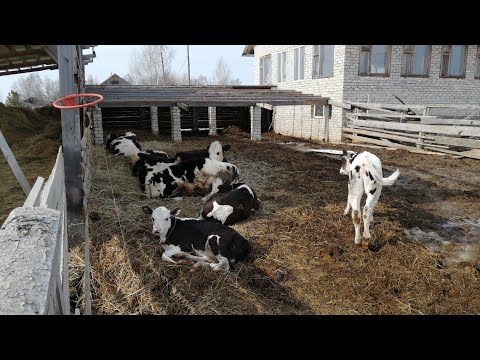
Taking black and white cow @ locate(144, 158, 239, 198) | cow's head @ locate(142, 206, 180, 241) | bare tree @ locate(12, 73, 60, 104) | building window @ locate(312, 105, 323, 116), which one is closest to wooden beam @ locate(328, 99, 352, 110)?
building window @ locate(312, 105, 323, 116)

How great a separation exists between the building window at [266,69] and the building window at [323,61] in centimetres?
605

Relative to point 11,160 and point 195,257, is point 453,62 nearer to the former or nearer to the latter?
point 195,257

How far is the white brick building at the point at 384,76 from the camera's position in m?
16.4

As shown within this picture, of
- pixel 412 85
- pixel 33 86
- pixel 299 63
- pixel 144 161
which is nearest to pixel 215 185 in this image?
pixel 144 161

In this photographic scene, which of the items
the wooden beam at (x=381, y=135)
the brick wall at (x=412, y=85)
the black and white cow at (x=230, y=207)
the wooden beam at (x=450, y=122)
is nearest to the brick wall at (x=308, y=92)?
the brick wall at (x=412, y=85)

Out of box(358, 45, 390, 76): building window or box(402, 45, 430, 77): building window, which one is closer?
box(358, 45, 390, 76): building window

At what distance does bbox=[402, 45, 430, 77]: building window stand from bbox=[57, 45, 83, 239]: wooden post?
630 inches

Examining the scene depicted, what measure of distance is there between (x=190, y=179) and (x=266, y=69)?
60.7 feet

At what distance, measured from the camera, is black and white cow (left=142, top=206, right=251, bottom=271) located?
16.2 feet

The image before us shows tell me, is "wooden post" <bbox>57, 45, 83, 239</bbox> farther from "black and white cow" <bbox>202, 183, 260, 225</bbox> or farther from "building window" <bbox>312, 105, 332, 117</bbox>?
"building window" <bbox>312, 105, 332, 117</bbox>

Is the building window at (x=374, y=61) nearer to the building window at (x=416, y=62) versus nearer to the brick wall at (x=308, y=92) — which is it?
the building window at (x=416, y=62)
